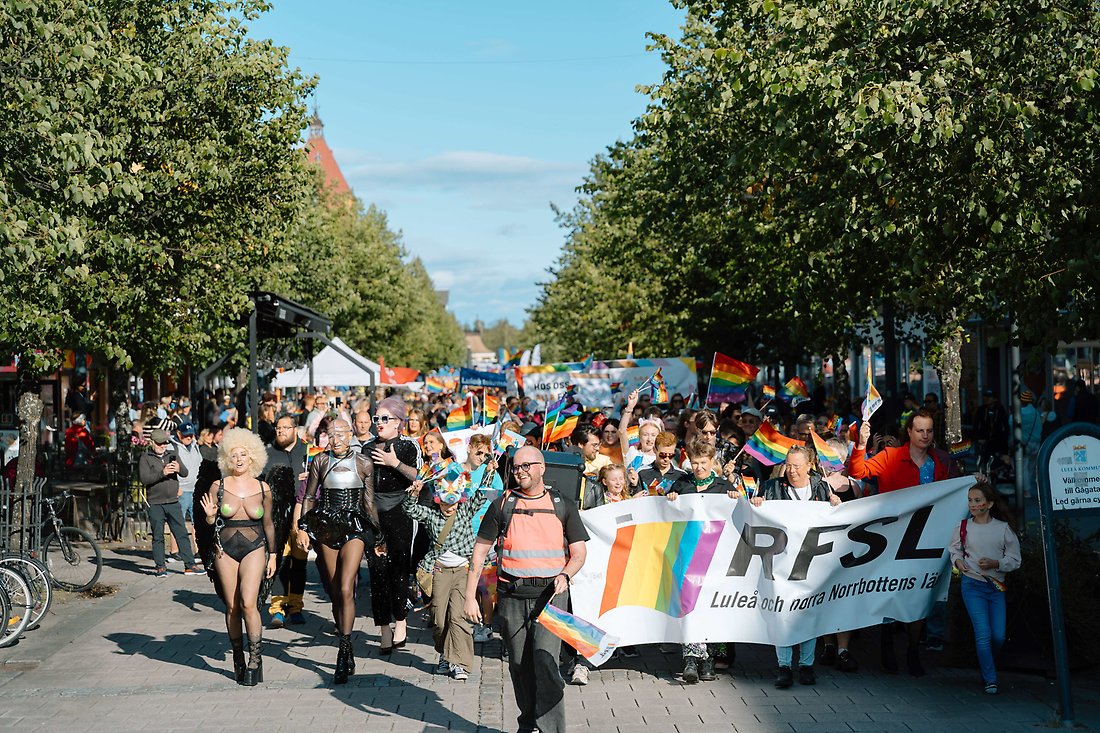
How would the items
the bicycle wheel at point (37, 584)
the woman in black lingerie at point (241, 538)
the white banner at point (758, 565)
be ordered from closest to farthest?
the white banner at point (758, 565) → the woman in black lingerie at point (241, 538) → the bicycle wheel at point (37, 584)

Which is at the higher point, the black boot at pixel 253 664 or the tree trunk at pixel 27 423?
the tree trunk at pixel 27 423

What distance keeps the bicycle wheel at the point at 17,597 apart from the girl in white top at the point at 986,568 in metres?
7.34

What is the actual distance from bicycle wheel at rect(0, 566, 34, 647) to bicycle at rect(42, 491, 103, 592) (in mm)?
2333

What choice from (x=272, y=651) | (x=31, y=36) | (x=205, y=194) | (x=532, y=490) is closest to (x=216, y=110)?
(x=205, y=194)

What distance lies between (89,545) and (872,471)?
8015 millimetres

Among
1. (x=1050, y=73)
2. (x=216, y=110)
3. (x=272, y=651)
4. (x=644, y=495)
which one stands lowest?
(x=272, y=651)

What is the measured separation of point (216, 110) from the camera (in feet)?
52.3

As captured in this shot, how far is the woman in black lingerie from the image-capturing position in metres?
8.78

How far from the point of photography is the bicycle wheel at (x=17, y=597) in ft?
34.3

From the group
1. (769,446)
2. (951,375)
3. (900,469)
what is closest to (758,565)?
(900,469)

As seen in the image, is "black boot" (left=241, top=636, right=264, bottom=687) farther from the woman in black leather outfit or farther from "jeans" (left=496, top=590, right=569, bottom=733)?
"jeans" (left=496, top=590, right=569, bottom=733)

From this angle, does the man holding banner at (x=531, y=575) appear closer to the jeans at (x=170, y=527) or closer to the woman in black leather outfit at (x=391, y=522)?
the woman in black leather outfit at (x=391, y=522)

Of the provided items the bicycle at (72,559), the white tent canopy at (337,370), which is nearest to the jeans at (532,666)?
the bicycle at (72,559)

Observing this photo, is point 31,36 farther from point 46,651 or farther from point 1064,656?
point 1064,656
